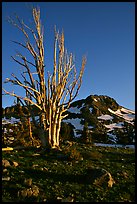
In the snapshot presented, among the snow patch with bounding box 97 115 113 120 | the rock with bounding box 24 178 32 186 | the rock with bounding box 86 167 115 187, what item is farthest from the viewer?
the snow patch with bounding box 97 115 113 120

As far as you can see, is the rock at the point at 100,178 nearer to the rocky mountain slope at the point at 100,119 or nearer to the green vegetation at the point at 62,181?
the green vegetation at the point at 62,181

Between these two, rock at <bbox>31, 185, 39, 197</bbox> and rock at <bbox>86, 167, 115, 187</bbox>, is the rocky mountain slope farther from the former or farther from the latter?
rock at <bbox>31, 185, 39, 197</bbox>

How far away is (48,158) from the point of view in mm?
16312

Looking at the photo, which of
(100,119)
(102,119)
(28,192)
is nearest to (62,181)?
(28,192)

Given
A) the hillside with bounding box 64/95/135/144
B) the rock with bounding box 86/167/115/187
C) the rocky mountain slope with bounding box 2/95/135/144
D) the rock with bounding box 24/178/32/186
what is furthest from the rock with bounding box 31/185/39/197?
the rocky mountain slope with bounding box 2/95/135/144

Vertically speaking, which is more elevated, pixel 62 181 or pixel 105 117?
pixel 105 117

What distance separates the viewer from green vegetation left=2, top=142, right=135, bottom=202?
10.2m

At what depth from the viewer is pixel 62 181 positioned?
1184 centimetres

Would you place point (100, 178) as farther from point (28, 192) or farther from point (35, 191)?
point (28, 192)

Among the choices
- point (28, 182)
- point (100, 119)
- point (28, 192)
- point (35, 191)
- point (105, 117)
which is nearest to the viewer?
point (28, 192)

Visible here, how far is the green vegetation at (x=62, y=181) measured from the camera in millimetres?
10203

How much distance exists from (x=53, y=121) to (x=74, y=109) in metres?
102

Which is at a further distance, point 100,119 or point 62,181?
point 100,119

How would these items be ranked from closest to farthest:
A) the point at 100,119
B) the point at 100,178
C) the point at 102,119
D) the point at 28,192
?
the point at 28,192 < the point at 100,178 < the point at 100,119 < the point at 102,119
